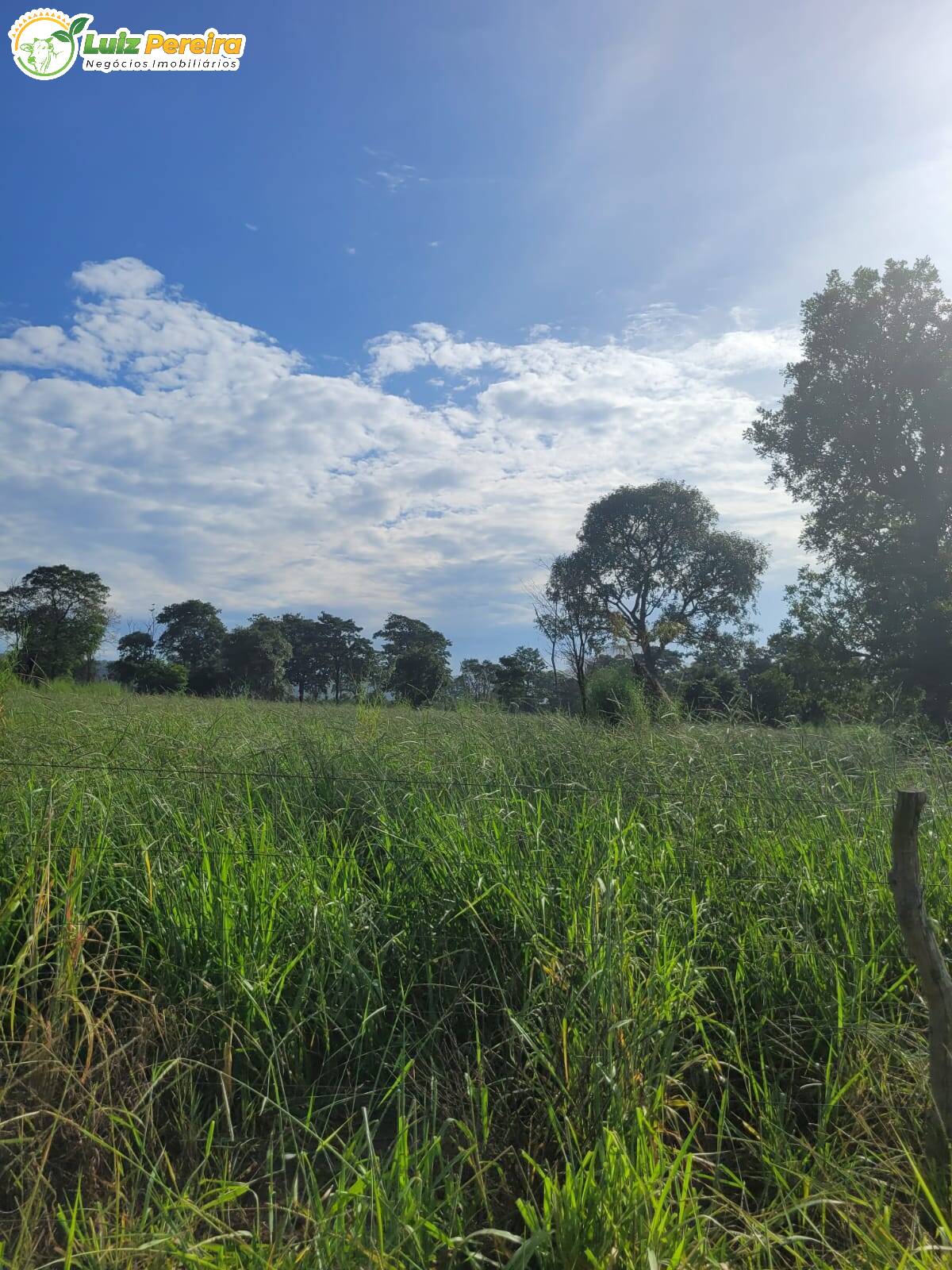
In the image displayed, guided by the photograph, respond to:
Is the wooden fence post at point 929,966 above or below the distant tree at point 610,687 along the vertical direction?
below

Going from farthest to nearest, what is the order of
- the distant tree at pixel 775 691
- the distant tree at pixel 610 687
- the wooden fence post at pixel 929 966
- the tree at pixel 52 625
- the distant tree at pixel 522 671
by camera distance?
the distant tree at pixel 522 671 < the distant tree at pixel 775 691 < the distant tree at pixel 610 687 < the tree at pixel 52 625 < the wooden fence post at pixel 929 966

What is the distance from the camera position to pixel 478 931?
2.70 meters

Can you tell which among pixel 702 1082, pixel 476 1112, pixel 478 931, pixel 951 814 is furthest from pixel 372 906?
pixel 951 814

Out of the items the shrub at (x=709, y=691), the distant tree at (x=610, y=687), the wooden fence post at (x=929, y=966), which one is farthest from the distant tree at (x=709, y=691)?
the wooden fence post at (x=929, y=966)

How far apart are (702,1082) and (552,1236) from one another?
892mm

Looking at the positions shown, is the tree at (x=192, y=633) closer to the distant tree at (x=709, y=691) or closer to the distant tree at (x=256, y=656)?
the distant tree at (x=256, y=656)

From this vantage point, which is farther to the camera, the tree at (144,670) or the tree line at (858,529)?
the tree at (144,670)

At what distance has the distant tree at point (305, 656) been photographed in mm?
32719

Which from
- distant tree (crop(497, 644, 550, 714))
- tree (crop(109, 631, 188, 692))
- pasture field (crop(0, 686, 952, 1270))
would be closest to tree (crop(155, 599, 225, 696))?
tree (crop(109, 631, 188, 692))

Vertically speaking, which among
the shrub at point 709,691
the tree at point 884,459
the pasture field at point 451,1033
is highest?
the tree at point 884,459

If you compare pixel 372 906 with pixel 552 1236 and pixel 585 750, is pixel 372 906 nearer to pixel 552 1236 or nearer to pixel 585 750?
pixel 552 1236

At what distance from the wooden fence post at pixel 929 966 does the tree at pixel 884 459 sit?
39.5 ft

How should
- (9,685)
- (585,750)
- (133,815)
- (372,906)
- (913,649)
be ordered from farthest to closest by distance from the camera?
(913,649), (585,750), (9,685), (133,815), (372,906)

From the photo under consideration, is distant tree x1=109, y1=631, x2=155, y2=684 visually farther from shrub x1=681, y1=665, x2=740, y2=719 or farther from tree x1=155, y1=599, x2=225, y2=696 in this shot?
shrub x1=681, y1=665, x2=740, y2=719
